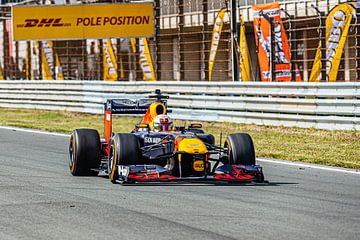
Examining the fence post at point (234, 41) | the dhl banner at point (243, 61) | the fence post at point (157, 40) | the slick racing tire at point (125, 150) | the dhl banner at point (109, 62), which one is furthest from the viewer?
the dhl banner at point (109, 62)

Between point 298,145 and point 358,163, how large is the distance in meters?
2.92

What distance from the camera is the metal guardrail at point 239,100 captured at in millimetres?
17656

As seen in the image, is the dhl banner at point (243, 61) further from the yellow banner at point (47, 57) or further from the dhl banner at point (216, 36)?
the yellow banner at point (47, 57)

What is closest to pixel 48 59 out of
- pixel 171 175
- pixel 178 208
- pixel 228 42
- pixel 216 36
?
pixel 216 36

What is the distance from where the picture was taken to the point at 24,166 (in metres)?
12.8

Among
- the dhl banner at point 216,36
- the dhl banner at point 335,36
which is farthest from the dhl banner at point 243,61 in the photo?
the dhl banner at point 335,36

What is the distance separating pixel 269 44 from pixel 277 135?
5.76 m

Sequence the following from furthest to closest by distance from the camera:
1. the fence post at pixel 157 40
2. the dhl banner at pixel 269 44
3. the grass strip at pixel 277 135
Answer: the fence post at pixel 157 40
the dhl banner at pixel 269 44
the grass strip at pixel 277 135

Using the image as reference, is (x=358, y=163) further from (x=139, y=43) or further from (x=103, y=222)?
(x=139, y=43)

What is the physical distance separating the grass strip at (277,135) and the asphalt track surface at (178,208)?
207 centimetres

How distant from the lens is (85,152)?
37.5ft

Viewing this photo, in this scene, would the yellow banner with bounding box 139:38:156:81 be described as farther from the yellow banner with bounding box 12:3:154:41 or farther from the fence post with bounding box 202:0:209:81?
the fence post with bounding box 202:0:209:81

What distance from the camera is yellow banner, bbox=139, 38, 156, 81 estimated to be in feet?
91.4

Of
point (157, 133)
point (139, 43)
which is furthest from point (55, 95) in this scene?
point (157, 133)
